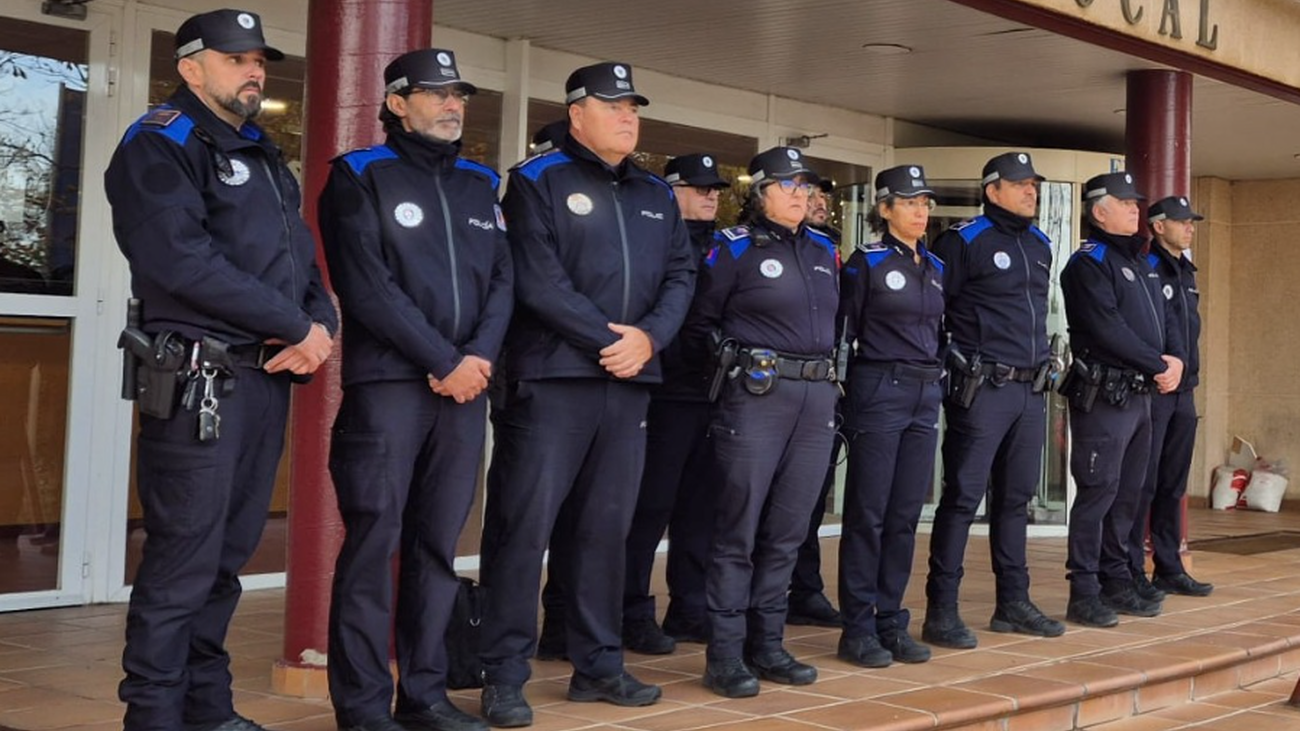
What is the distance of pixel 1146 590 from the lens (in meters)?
7.18

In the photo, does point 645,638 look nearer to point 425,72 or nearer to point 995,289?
point 995,289

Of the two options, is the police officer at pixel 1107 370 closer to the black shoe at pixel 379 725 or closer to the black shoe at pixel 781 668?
the black shoe at pixel 781 668

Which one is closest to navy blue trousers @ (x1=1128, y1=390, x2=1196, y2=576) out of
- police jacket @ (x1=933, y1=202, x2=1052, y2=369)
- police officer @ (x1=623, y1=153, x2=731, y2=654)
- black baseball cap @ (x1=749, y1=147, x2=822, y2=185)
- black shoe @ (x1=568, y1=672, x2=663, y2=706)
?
police jacket @ (x1=933, y1=202, x2=1052, y2=369)

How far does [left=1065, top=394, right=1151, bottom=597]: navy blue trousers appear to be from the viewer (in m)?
6.52

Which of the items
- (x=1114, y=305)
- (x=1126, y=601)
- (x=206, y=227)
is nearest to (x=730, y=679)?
(x=206, y=227)

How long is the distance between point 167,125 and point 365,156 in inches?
23.6

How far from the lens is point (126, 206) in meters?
3.66

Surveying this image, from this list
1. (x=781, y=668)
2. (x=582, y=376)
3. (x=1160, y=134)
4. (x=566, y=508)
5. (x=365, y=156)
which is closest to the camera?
(x=365, y=156)

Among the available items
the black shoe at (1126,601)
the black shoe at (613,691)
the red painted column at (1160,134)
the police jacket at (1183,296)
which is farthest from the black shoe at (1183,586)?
the black shoe at (613,691)

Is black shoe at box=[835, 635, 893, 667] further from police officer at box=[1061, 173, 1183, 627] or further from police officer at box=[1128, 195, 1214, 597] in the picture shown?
police officer at box=[1128, 195, 1214, 597]

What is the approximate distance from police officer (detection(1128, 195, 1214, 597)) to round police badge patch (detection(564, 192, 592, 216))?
11.1 ft

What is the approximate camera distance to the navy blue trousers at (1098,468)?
6.52 meters

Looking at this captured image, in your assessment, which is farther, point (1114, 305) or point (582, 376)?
point (1114, 305)

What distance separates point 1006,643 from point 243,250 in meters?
3.46
